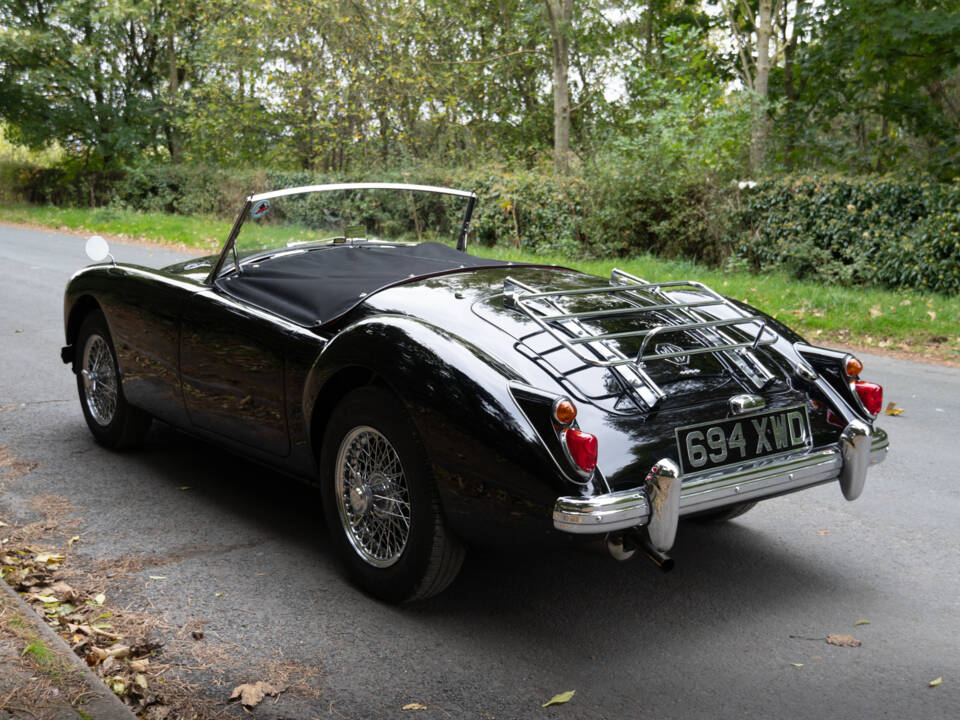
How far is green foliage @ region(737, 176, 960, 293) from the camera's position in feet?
38.4

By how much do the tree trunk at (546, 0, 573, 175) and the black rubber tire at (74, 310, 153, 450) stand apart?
54.6ft

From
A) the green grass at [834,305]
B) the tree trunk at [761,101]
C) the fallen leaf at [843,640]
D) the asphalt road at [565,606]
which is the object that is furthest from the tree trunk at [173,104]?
the fallen leaf at [843,640]

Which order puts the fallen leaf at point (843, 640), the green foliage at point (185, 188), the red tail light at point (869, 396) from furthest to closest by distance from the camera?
the green foliage at point (185, 188) → the red tail light at point (869, 396) → the fallen leaf at point (843, 640)

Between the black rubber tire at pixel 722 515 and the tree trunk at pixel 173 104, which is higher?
the tree trunk at pixel 173 104

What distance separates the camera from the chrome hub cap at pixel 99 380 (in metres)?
5.30

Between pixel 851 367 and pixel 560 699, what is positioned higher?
pixel 851 367

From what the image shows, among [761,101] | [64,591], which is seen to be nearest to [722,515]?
[64,591]

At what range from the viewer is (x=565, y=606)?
11.5 ft

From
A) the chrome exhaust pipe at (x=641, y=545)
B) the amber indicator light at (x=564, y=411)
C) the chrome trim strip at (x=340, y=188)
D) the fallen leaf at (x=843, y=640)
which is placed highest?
the chrome trim strip at (x=340, y=188)

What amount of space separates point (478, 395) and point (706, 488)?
2.61 ft

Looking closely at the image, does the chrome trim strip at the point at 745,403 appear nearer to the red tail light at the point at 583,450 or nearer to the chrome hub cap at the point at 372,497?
the red tail light at the point at 583,450

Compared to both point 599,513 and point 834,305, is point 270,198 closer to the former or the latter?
point 599,513

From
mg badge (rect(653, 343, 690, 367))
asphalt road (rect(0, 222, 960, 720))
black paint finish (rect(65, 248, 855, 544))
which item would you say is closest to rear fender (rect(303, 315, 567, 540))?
black paint finish (rect(65, 248, 855, 544))

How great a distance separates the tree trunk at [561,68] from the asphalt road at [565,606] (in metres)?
17.2
